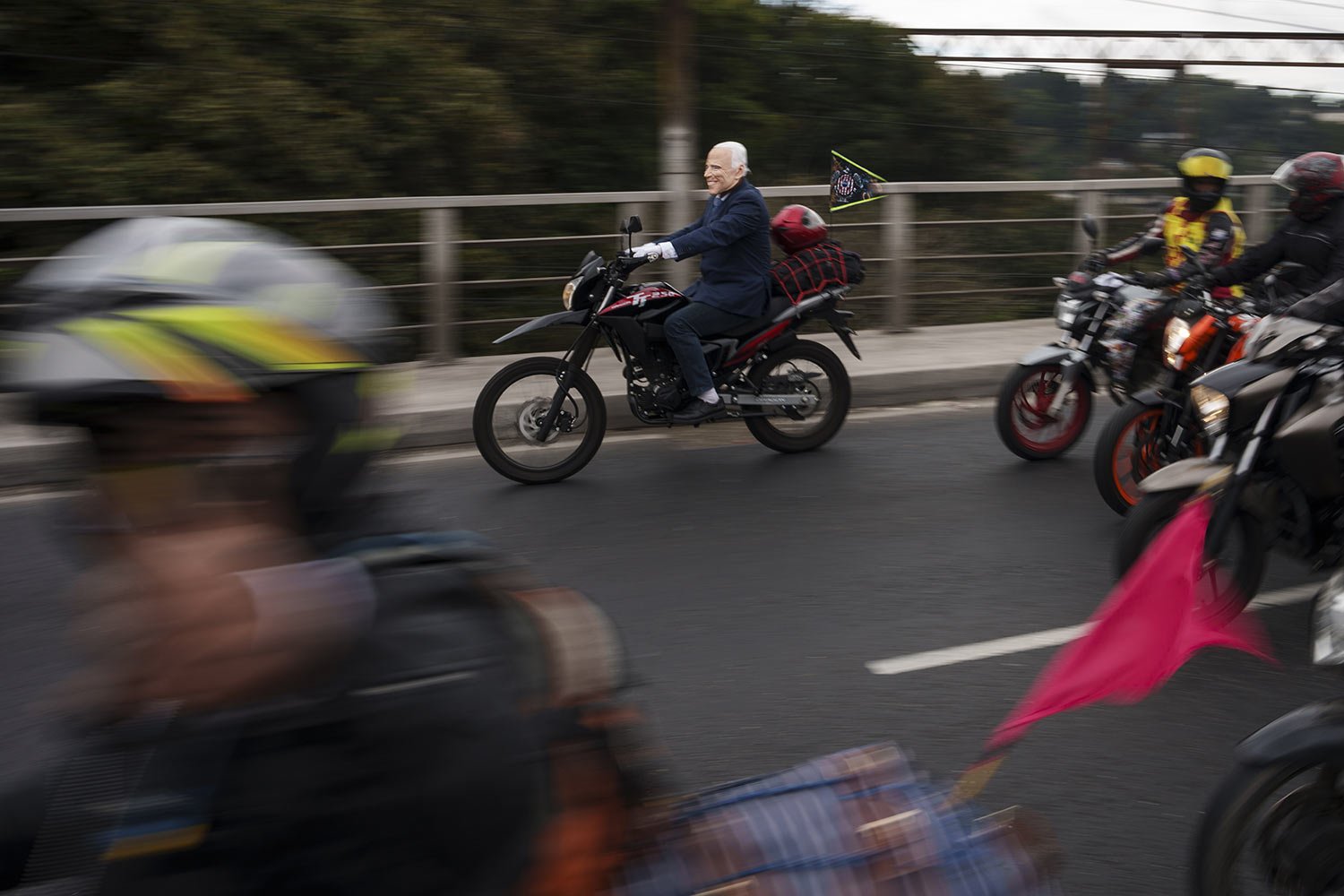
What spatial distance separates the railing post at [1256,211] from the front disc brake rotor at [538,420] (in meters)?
8.32

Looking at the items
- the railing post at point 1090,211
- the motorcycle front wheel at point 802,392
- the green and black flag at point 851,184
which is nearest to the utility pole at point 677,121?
the green and black flag at point 851,184

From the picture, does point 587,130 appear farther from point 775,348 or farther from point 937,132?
point 775,348

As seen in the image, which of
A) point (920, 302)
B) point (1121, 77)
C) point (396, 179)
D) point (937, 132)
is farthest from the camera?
point (937, 132)

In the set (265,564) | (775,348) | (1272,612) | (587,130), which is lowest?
(1272,612)

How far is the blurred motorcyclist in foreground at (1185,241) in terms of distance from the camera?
23.0 ft

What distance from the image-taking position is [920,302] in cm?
1141

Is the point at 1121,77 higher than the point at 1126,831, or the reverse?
the point at 1121,77

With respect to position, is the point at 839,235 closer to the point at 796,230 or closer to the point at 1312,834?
the point at 796,230

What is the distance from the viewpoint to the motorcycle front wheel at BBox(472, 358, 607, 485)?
705 centimetres

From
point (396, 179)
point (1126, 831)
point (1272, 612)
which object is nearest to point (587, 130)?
point (396, 179)

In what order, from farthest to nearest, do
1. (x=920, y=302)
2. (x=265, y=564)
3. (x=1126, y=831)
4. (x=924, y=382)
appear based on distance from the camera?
(x=920, y=302)
(x=924, y=382)
(x=1126, y=831)
(x=265, y=564)

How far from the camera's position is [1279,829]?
240 centimetres

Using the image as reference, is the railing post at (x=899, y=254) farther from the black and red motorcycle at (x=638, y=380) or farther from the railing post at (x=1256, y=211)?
the railing post at (x=1256, y=211)

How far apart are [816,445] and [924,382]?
1.91 meters
